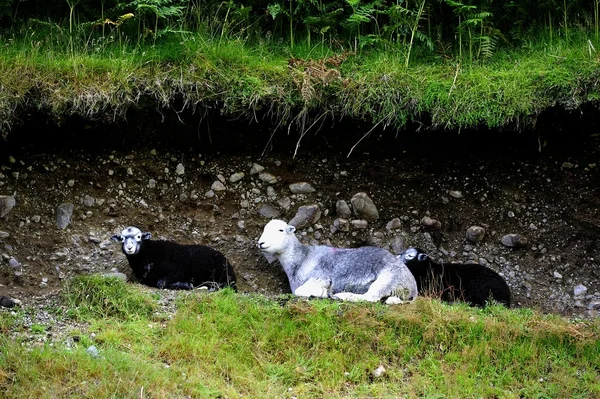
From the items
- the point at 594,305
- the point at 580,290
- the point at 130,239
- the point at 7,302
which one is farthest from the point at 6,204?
the point at 594,305

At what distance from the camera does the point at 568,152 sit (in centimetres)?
1340

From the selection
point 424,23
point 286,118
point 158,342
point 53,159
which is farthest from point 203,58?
point 158,342

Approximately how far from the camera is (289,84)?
13.0 meters

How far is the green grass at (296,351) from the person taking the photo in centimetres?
874

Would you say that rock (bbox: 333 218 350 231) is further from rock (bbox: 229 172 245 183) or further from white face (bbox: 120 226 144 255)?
white face (bbox: 120 226 144 255)

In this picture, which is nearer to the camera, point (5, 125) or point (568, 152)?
point (5, 125)

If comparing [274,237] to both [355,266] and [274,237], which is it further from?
[355,266]

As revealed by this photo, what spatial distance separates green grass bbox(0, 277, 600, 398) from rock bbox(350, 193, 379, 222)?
306 cm

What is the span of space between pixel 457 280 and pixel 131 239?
15.2 feet

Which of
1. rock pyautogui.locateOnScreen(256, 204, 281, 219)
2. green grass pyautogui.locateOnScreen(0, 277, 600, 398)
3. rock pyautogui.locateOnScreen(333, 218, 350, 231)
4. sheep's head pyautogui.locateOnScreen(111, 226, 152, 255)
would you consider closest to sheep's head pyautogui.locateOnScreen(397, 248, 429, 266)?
rock pyautogui.locateOnScreen(333, 218, 350, 231)

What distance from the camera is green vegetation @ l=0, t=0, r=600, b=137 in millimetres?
12562

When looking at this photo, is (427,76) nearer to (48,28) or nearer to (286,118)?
(286,118)

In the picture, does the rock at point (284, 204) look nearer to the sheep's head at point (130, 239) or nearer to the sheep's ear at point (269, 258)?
the sheep's ear at point (269, 258)

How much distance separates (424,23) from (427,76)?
1935 millimetres
